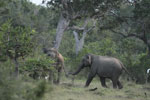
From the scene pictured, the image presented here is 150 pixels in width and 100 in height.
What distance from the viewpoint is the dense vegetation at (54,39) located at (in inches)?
199

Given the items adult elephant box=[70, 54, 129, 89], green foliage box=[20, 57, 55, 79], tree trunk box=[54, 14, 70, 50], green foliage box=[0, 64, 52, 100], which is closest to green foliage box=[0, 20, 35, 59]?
green foliage box=[20, 57, 55, 79]

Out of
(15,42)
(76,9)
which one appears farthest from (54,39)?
(15,42)

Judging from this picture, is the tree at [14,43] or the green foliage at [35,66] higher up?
the tree at [14,43]

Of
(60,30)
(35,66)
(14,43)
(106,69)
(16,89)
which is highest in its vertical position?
(60,30)

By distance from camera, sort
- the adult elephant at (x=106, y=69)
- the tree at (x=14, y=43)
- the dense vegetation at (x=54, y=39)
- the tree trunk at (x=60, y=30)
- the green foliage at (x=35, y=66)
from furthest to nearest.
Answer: the tree trunk at (x=60, y=30) < the adult elephant at (x=106, y=69) < the green foliage at (x=35, y=66) < the tree at (x=14, y=43) < the dense vegetation at (x=54, y=39)

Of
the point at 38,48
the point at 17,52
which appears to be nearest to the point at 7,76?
the point at 17,52

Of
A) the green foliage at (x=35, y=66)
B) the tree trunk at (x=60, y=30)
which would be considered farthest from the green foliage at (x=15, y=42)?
the tree trunk at (x=60, y=30)

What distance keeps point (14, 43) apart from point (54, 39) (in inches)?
404

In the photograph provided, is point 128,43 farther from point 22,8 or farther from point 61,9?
point 22,8

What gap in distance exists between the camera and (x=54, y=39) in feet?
63.2

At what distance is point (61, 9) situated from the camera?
17688mm

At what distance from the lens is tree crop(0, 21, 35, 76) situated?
888cm

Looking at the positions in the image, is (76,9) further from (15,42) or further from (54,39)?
(15,42)

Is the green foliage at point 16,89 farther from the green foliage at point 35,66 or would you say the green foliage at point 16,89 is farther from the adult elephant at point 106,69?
the adult elephant at point 106,69
